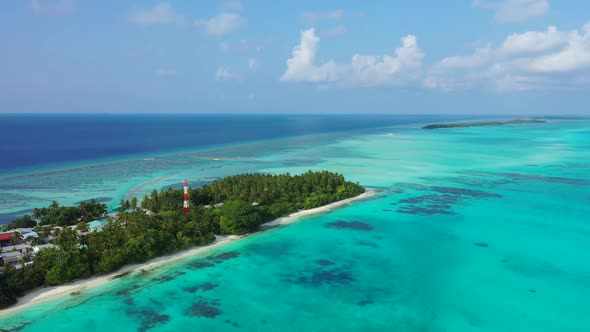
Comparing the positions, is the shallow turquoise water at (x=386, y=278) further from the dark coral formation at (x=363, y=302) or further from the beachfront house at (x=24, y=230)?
the beachfront house at (x=24, y=230)

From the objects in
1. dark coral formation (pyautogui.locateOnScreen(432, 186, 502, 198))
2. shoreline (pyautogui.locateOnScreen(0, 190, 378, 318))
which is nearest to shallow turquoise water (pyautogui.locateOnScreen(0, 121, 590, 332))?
dark coral formation (pyautogui.locateOnScreen(432, 186, 502, 198))

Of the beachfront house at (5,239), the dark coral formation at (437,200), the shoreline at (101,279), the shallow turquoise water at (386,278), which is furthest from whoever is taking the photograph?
the dark coral formation at (437,200)

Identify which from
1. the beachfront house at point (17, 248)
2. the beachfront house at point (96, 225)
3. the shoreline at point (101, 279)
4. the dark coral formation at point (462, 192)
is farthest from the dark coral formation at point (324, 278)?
the dark coral formation at point (462, 192)

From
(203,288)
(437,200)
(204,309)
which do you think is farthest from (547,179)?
(204,309)

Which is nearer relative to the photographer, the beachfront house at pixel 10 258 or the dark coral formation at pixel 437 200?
the beachfront house at pixel 10 258

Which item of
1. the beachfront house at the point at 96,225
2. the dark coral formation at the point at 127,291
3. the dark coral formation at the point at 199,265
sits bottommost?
the dark coral formation at the point at 127,291

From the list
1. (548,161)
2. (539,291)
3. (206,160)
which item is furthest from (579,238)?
(206,160)

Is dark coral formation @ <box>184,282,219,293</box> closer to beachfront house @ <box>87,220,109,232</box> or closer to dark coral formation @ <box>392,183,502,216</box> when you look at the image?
beachfront house @ <box>87,220,109,232</box>
